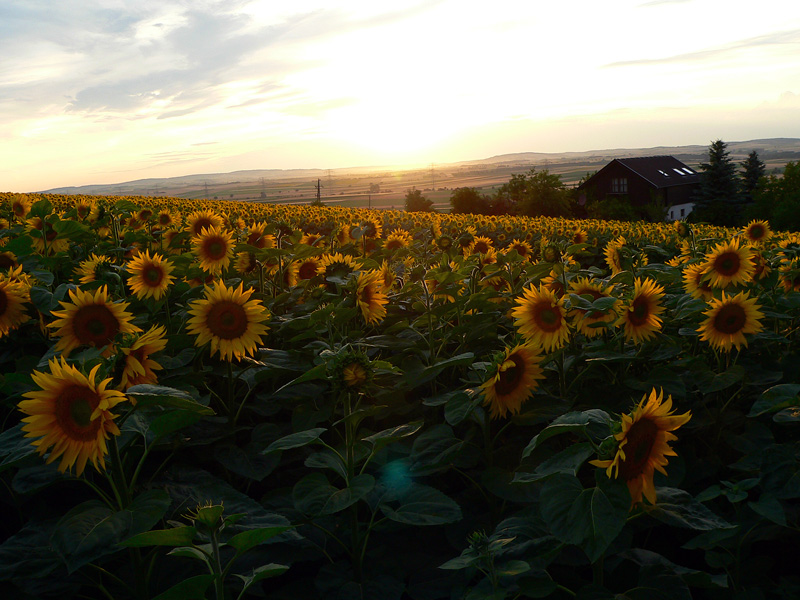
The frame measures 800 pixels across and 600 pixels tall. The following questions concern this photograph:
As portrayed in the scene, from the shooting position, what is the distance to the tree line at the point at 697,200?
216 feet

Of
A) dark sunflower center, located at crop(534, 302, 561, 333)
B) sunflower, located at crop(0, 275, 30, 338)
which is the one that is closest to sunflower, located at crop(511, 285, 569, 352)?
dark sunflower center, located at crop(534, 302, 561, 333)

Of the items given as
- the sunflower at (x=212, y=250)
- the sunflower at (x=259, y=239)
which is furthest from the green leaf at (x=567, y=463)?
the sunflower at (x=259, y=239)

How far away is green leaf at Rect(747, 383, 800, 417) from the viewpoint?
2619mm

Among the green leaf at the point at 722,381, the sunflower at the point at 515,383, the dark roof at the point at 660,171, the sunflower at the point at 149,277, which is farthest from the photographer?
the dark roof at the point at 660,171

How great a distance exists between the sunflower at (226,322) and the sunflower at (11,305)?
108 centimetres

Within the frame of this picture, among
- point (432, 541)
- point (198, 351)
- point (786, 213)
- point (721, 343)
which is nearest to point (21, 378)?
point (198, 351)

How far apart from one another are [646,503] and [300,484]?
1.26 meters

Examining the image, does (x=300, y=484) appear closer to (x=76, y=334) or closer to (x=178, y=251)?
(x=76, y=334)

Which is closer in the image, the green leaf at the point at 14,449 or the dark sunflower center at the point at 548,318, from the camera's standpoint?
the green leaf at the point at 14,449

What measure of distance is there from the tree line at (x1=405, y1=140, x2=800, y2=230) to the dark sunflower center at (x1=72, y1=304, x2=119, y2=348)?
60143mm

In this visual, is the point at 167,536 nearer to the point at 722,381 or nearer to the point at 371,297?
the point at 371,297

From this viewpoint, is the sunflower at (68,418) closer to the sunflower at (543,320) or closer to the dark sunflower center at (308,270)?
the sunflower at (543,320)

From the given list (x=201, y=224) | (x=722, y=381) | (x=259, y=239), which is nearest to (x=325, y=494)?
(x=722, y=381)

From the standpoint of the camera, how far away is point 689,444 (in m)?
3.39
